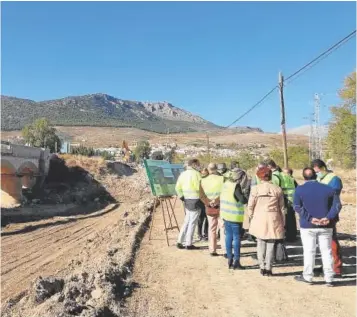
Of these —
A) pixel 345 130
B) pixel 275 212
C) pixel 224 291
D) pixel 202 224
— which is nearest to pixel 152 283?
pixel 224 291

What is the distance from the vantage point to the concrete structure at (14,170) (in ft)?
121

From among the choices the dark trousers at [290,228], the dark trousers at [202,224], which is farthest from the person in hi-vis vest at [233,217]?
the dark trousers at [202,224]

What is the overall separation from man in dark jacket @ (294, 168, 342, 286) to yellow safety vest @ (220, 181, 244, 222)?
52.1 inches

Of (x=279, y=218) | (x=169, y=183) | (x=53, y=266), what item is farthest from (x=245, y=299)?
(x=53, y=266)

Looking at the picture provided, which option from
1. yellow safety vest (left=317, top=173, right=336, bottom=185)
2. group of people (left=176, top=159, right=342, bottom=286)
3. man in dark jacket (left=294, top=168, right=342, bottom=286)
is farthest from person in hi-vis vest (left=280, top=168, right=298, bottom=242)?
man in dark jacket (left=294, top=168, right=342, bottom=286)

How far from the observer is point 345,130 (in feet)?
176

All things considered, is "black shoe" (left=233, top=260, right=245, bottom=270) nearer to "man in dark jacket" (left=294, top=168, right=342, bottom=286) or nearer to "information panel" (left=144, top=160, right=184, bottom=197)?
"man in dark jacket" (left=294, top=168, right=342, bottom=286)

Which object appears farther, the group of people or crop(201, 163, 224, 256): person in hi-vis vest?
crop(201, 163, 224, 256): person in hi-vis vest

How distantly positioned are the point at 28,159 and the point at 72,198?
4.98 meters

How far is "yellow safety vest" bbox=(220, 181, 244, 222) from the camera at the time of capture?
342 inches

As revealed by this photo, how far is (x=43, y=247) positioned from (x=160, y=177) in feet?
24.6

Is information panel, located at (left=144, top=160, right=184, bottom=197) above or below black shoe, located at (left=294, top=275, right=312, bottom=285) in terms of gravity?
above

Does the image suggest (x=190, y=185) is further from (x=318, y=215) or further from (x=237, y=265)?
(x=318, y=215)

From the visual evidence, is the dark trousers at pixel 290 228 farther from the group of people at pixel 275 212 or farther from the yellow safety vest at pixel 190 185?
the yellow safety vest at pixel 190 185
